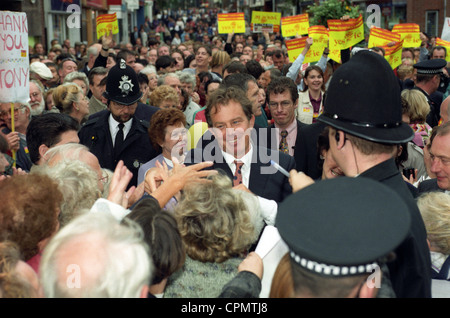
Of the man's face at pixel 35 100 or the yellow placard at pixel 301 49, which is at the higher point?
the yellow placard at pixel 301 49

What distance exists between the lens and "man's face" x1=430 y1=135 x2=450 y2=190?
377 cm

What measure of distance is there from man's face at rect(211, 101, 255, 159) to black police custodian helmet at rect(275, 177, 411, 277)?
2025 mm

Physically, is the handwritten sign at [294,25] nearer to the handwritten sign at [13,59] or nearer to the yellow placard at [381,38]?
the yellow placard at [381,38]

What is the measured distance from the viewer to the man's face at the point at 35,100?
6797mm

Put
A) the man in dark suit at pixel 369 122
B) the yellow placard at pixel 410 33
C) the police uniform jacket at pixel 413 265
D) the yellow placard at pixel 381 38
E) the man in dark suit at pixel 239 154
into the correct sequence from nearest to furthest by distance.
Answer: the police uniform jacket at pixel 413 265
the man in dark suit at pixel 369 122
the man in dark suit at pixel 239 154
the yellow placard at pixel 381 38
the yellow placard at pixel 410 33

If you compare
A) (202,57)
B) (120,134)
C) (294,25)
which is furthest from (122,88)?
(294,25)

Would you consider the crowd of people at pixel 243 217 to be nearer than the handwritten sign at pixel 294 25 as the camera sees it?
Yes

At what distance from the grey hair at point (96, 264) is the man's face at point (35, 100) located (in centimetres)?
516

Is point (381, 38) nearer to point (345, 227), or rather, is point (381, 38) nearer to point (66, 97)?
point (66, 97)

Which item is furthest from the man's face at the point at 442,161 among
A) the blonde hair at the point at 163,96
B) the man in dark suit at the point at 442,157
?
the blonde hair at the point at 163,96

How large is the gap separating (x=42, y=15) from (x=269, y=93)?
68.3 feet

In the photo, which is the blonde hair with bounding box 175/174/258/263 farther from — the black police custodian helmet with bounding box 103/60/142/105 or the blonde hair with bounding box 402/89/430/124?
the blonde hair with bounding box 402/89/430/124

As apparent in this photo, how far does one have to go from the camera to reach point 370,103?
226 cm

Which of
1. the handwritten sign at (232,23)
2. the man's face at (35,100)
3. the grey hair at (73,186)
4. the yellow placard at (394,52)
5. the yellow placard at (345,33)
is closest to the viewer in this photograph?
the grey hair at (73,186)
